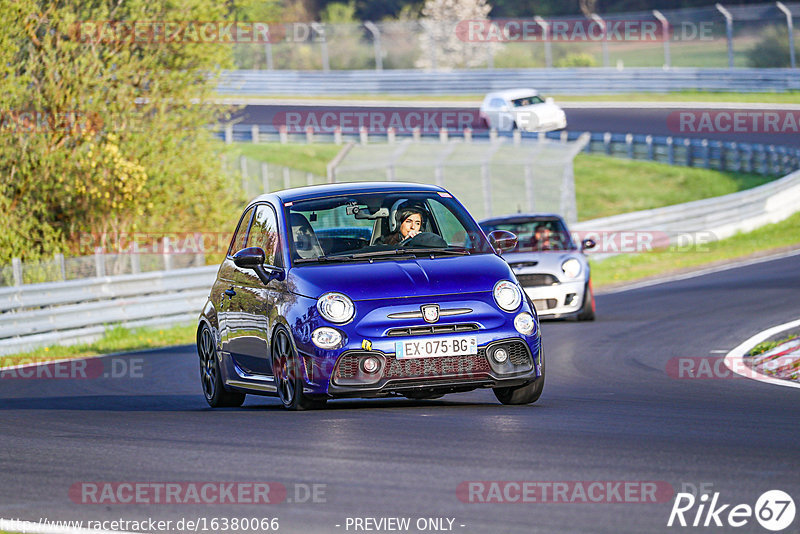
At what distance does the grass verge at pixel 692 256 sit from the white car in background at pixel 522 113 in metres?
16.4

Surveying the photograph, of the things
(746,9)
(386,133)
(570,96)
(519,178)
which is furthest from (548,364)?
(570,96)

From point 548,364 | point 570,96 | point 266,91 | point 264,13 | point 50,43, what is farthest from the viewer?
point 264,13

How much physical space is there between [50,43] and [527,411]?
58.6 feet

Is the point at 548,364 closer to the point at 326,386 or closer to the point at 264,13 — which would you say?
the point at 326,386

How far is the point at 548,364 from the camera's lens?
44.8 feet

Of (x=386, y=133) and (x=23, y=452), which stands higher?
(x=23, y=452)

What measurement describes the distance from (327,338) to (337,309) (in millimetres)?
195

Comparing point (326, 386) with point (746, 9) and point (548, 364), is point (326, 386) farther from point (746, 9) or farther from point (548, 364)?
point (746, 9)

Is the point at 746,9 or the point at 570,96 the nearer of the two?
the point at 746,9

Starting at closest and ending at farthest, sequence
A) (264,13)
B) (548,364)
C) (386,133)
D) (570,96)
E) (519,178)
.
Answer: (548,364)
(519,178)
(386,133)
(570,96)
(264,13)

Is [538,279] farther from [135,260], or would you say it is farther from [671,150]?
[671,150]

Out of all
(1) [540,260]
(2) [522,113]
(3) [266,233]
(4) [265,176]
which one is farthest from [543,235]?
(2) [522,113]

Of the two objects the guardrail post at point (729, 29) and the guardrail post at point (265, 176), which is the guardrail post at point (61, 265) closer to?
the guardrail post at point (265, 176)

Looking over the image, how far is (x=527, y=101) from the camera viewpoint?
161 feet
